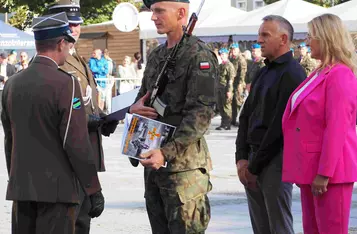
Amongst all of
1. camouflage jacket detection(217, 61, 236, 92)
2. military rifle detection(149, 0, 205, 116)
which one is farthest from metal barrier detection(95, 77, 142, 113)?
military rifle detection(149, 0, 205, 116)

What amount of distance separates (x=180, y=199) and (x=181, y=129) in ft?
1.45

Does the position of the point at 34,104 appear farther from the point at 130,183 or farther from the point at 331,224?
the point at 130,183

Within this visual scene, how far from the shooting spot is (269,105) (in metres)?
6.36

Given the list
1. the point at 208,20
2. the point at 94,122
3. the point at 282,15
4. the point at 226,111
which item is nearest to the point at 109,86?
the point at 226,111

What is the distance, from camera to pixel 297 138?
5828 millimetres

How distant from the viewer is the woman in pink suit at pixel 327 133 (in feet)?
18.5

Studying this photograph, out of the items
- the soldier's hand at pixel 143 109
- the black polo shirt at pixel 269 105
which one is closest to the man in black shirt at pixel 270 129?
the black polo shirt at pixel 269 105

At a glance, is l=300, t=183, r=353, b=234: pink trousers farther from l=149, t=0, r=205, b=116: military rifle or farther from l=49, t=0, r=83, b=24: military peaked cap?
l=49, t=0, r=83, b=24: military peaked cap

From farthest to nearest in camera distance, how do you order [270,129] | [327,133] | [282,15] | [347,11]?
[282,15]
[347,11]
[270,129]
[327,133]

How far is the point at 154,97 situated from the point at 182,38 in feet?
1.29

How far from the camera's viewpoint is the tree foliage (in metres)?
41.4

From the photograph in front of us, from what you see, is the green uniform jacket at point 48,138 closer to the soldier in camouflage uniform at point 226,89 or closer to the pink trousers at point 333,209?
the pink trousers at point 333,209

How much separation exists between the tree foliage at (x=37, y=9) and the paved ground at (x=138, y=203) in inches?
1007

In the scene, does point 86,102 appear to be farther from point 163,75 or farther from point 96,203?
point 163,75
